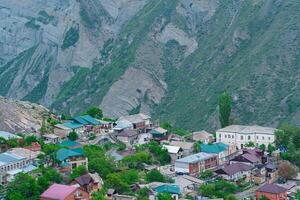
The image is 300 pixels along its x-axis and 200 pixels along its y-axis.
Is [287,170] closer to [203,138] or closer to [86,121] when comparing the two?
[203,138]

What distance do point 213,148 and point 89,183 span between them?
14556 millimetres

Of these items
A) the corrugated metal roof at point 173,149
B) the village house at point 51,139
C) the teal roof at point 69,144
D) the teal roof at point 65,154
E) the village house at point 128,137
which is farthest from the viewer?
the village house at point 128,137

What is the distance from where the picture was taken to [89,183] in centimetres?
4950

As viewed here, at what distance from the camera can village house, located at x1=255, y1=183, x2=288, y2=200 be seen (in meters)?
50.3

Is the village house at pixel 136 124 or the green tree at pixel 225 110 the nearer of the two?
the village house at pixel 136 124

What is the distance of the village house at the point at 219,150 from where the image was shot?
60.3 metres

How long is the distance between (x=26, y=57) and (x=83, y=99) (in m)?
40.3

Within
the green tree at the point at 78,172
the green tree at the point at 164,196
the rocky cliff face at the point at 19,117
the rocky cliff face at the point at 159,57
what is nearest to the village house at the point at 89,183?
the green tree at the point at 78,172

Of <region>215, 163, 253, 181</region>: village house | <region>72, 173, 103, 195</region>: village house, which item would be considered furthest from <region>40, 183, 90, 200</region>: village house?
<region>215, 163, 253, 181</region>: village house

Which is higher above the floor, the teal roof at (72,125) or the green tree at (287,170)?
the teal roof at (72,125)

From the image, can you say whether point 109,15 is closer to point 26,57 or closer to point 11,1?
point 26,57

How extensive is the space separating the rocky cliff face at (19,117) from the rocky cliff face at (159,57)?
33.8 meters

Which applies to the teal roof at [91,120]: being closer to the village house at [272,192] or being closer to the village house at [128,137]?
the village house at [128,137]

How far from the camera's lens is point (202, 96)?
4796 inches
